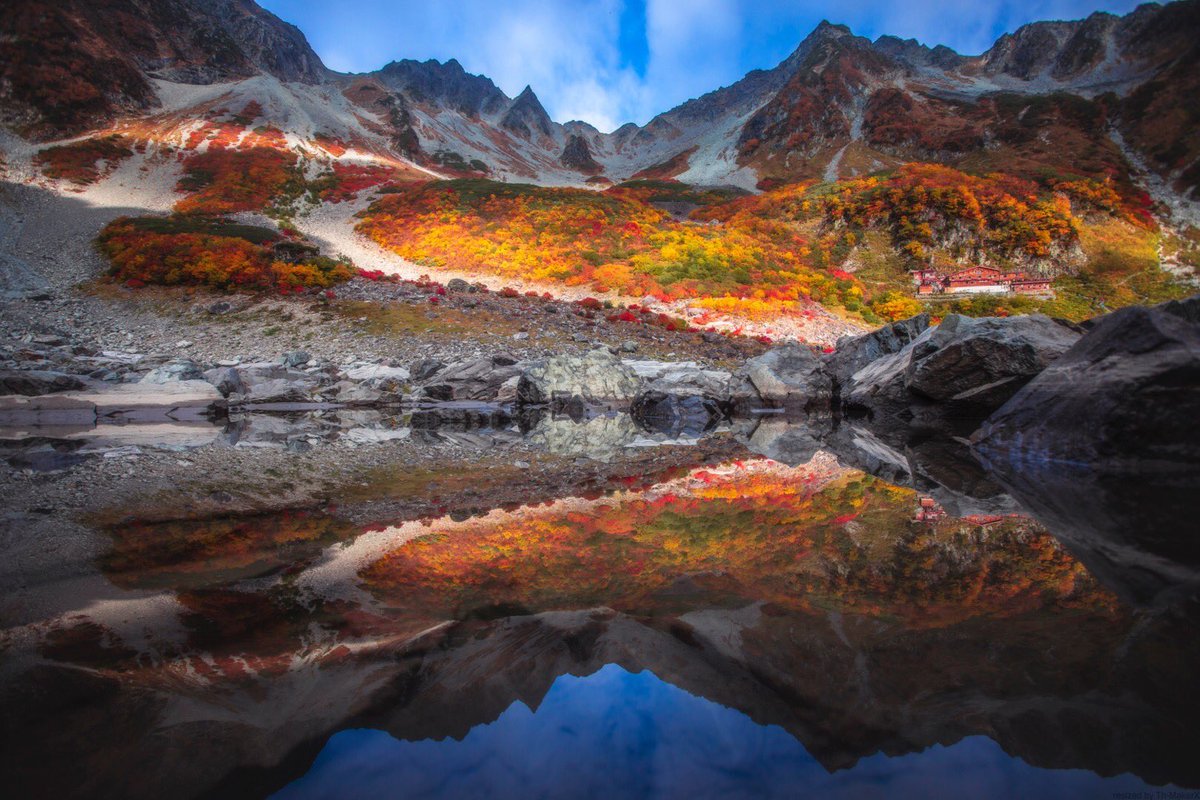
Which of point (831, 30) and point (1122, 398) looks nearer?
point (1122, 398)

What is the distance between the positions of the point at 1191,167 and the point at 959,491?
281 feet

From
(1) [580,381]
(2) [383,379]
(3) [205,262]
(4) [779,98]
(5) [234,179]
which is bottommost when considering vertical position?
(2) [383,379]

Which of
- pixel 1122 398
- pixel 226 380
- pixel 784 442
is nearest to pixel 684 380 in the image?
pixel 784 442

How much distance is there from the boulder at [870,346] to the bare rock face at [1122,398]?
10.2 metres

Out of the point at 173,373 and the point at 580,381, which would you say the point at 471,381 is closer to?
the point at 580,381

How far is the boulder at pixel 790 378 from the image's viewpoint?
18781mm

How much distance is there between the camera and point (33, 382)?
A: 16.4 meters

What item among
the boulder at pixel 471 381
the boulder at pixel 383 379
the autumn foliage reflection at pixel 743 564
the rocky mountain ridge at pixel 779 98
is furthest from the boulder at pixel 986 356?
the rocky mountain ridge at pixel 779 98

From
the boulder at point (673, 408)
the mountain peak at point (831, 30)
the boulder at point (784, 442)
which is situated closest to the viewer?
the boulder at point (784, 442)

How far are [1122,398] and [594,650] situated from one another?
8561 mm

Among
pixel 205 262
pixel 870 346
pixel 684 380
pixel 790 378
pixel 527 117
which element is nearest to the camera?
pixel 790 378

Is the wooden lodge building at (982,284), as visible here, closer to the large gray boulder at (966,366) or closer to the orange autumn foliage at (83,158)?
the large gray boulder at (966,366)

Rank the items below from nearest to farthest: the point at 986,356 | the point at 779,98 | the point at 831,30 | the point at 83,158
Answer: the point at 986,356, the point at 83,158, the point at 779,98, the point at 831,30

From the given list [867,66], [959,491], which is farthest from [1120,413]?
[867,66]
